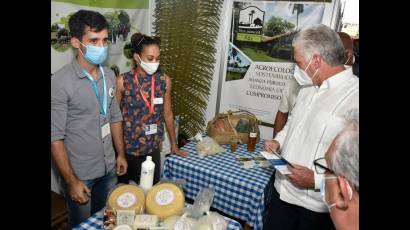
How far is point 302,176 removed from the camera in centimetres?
161

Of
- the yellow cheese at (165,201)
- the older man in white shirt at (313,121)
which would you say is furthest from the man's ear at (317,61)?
the yellow cheese at (165,201)

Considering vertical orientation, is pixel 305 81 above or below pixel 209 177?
above

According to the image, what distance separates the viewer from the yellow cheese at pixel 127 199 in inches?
55.5

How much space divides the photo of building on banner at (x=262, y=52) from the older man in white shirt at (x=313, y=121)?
1.59 m

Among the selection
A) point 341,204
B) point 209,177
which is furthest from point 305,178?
point 209,177

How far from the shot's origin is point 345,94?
159 centimetres

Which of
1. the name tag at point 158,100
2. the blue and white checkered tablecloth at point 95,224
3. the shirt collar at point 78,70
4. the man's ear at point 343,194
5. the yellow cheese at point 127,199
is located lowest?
the blue and white checkered tablecloth at point 95,224

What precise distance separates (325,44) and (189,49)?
2257mm

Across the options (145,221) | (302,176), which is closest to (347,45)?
(302,176)

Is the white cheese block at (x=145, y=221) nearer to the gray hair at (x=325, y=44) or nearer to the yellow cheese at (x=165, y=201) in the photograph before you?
the yellow cheese at (x=165, y=201)

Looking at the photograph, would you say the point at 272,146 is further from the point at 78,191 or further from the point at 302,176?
the point at 78,191
